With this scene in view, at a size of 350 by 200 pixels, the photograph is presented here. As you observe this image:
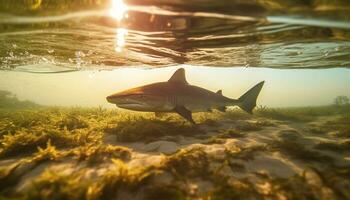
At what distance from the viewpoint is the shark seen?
8203mm

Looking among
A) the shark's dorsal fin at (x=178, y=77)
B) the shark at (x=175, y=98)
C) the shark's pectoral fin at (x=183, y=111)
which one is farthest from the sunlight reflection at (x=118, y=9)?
the shark's pectoral fin at (x=183, y=111)

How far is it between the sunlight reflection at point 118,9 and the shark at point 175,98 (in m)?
2.52

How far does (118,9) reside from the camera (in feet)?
28.5

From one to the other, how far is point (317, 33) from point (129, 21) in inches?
307

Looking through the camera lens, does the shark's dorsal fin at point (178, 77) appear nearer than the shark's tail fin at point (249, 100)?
Yes

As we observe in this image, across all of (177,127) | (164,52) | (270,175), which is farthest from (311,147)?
(164,52)

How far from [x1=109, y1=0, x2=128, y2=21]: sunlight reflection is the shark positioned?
8.27ft

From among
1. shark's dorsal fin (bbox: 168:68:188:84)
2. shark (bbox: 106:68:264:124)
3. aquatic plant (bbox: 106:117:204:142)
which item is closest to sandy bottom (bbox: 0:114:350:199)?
aquatic plant (bbox: 106:117:204:142)

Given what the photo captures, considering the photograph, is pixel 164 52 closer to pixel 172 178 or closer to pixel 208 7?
pixel 208 7

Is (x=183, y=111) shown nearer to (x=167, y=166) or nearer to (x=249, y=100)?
(x=249, y=100)

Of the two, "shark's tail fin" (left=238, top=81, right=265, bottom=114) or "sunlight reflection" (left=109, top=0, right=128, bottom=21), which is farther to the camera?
"shark's tail fin" (left=238, top=81, right=265, bottom=114)

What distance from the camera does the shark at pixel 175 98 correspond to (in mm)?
8203

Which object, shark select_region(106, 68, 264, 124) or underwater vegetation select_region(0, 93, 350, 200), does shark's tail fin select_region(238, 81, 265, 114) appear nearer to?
shark select_region(106, 68, 264, 124)

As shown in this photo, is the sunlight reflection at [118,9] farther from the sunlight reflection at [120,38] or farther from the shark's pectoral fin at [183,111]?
the shark's pectoral fin at [183,111]
